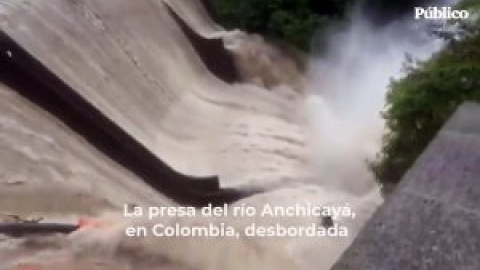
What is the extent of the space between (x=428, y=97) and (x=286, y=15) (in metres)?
1.87

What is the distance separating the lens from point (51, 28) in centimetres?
248

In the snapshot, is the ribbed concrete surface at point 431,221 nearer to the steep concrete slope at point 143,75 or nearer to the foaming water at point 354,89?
the foaming water at point 354,89

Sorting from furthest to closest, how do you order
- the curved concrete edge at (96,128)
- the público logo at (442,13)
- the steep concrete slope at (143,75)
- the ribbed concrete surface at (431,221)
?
the steep concrete slope at (143,75) → the curved concrete edge at (96,128) → the público logo at (442,13) → the ribbed concrete surface at (431,221)

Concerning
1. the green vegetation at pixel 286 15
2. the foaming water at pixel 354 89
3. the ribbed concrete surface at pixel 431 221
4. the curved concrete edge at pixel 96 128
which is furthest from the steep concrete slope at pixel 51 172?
the green vegetation at pixel 286 15

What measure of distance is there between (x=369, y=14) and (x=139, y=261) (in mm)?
2215

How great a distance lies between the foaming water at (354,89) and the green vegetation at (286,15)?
0.08m

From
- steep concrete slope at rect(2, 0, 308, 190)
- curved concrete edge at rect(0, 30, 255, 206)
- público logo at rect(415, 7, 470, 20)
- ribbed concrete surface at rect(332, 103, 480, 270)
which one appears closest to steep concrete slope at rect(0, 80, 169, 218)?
curved concrete edge at rect(0, 30, 255, 206)

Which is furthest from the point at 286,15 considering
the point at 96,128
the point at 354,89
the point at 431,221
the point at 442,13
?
the point at 431,221

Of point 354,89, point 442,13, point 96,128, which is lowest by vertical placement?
point 96,128

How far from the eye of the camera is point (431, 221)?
3.30 feet

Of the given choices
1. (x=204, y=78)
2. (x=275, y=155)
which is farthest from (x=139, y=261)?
(x=204, y=78)

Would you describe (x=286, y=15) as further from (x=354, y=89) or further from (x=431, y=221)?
(x=431, y=221)

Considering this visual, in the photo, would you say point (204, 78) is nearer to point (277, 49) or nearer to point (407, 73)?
point (277, 49)

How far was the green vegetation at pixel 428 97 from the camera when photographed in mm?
1854
